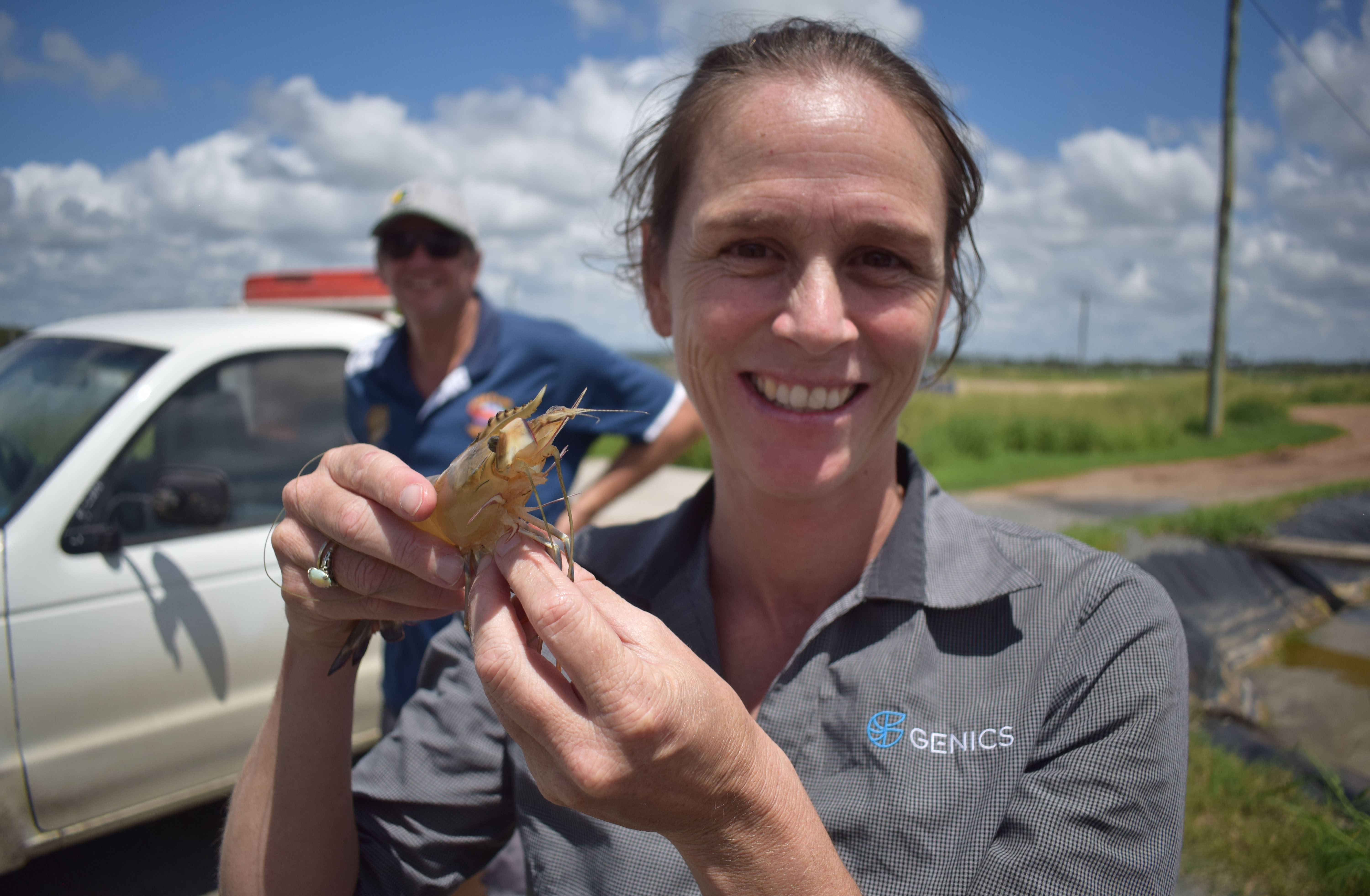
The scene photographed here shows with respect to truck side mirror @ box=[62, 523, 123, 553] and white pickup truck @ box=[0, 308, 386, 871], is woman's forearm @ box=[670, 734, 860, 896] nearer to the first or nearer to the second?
white pickup truck @ box=[0, 308, 386, 871]

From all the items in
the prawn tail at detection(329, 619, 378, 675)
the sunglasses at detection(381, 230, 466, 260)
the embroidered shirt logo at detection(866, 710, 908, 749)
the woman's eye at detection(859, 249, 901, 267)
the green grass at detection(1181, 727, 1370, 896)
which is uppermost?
the sunglasses at detection(381, 230, 466, 260)

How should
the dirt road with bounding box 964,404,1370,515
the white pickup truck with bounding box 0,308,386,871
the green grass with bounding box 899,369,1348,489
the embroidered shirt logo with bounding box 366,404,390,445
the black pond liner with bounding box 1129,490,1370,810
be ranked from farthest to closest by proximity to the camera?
the green grass with bounding box 899,369,1348,489 < the dirt road with bounding box 964,404,1370,515 < the black pond liner with bounding box 1129,490,1370,810 < the embroidered shirt logo with bounding box 366,404,390,445 < the white pickup truck with bounding box 0,308,386,871

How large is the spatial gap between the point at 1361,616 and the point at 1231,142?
41.8 ft

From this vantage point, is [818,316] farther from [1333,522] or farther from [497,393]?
[1333,522]

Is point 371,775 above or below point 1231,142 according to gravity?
below

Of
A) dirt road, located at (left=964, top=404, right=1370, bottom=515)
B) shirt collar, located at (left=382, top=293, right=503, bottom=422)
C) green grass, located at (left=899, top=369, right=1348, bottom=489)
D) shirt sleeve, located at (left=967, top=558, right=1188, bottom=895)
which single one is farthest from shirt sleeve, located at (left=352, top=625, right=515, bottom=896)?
green grass, located at (left=899, top=369, right=1348, bottom=489)

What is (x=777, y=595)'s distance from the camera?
175 centimetres

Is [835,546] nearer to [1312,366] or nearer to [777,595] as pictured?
[777,595]

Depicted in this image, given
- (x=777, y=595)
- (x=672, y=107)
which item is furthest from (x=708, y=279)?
(x=777, y=595)

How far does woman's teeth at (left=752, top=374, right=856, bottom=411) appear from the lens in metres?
1.53

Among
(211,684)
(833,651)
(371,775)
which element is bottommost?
(211,684)

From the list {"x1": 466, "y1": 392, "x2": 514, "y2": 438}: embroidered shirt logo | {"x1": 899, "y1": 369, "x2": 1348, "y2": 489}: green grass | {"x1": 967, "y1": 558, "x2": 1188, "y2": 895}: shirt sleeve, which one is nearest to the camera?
{"x1": 967, "y1": 558, "x2": 1188, "y2": 895}: shirt sleeve

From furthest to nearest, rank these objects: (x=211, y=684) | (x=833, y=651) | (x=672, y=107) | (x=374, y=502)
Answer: (x=211, y=684) < (x=672, y=107) < (x=833, y=651) < (x=374, y=502)

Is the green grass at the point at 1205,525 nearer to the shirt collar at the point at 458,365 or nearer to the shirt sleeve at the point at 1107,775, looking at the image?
the shirt collar at the point at 458,365
